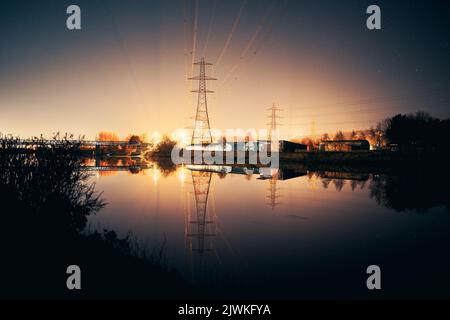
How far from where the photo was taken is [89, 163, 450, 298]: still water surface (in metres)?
11.1

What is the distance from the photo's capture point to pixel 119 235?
55.7 feet

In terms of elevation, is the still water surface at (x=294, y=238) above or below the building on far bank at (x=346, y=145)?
below

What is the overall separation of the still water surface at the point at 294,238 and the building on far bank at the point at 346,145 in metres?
96.7

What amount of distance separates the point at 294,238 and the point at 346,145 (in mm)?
127952

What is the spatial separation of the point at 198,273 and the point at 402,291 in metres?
6.16

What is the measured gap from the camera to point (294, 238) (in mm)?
16938

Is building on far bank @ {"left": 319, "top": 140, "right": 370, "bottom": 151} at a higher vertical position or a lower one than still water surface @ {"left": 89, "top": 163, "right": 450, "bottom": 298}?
higher

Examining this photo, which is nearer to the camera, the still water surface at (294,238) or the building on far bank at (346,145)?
the still water surface at (294,238)

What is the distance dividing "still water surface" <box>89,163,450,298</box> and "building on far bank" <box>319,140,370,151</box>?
96.7 m

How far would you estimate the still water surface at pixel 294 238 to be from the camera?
1109 centimetres

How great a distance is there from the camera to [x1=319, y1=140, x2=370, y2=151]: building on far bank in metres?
125

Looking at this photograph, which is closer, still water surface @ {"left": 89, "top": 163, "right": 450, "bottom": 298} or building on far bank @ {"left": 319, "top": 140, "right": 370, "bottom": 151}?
still water surface @ {"left": 89, "top": 163, "right": 450, "bottom": 298}
